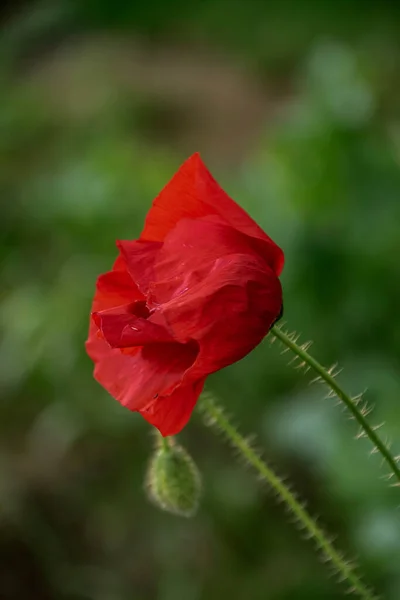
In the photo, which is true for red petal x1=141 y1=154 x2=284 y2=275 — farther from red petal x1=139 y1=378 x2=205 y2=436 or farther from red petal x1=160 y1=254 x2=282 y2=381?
red petal x1=139 y1=378 x2=205 y2=436

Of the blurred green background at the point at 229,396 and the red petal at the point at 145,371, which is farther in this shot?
the blurred green background at the point at 229,396

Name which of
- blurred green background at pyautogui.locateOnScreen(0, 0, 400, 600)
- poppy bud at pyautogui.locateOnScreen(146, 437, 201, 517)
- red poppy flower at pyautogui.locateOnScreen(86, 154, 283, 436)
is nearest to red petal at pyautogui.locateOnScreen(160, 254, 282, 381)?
red poppy flower at pyautogui.locateOnScreen(86, 154, 283, 436)

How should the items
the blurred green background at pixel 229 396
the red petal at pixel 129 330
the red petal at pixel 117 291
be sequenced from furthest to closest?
1. the blurred green background at pixel 229 396
2. the red petal at pixel 117 291
3. the red petal at pixel 129 330

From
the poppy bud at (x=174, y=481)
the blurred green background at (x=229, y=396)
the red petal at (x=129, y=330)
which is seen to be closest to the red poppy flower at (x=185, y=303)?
the red petal at (x=129, y=330)

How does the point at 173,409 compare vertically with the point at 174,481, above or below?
above

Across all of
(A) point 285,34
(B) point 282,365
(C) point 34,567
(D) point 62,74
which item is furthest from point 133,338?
(D) point 62,74

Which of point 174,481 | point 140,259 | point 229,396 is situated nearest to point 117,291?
point 140,259

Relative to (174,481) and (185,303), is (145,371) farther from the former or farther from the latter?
(174,481)

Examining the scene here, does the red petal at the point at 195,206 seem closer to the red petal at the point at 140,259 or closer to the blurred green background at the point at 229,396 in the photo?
the red petal at the point at 140,259
